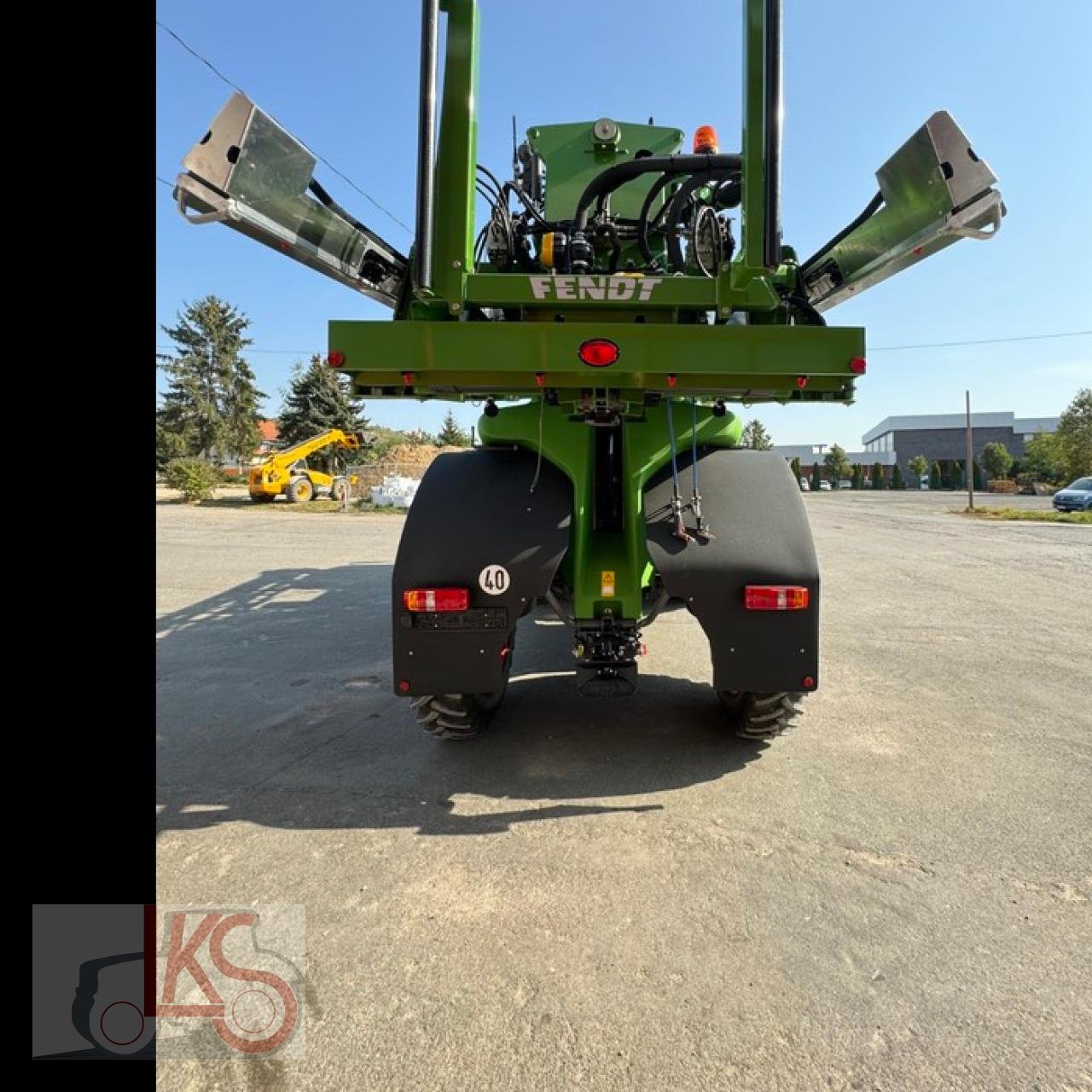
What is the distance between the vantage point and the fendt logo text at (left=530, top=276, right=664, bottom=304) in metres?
3.04

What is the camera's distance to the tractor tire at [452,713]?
11.8ft

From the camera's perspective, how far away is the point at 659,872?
2.62 meters

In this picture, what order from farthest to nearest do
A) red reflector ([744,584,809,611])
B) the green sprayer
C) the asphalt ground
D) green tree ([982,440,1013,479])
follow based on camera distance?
1. green tree ([982,440,1013,479])
2. red reflector ([744,584,809,611])
3. the green sprayer
4. the asphalt ground

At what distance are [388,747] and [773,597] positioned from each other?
2.49 metres

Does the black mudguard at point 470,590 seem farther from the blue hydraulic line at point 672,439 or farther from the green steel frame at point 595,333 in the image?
the blue hydraulic line at point 672,439

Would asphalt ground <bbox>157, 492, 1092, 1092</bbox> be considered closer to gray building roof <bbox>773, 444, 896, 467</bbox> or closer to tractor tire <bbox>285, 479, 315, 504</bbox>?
tractor tire <bbox>285, 479, 315, 504</bbox>

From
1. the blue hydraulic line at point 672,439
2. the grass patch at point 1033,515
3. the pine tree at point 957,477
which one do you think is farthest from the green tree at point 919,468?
the blue hydraulic line at point 672,439

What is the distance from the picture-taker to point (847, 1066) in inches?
69.1

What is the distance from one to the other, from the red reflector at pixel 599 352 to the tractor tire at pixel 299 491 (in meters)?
26.6

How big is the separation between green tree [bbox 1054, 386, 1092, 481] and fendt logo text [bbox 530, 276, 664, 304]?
1795 inches

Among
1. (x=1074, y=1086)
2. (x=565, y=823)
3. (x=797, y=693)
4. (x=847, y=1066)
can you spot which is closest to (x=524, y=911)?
(x=565, y=823)

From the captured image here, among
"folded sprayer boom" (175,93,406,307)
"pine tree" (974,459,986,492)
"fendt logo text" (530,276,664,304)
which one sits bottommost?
"fendt logo text" (530,276,664,304)

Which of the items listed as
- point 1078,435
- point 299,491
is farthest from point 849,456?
point 299,491

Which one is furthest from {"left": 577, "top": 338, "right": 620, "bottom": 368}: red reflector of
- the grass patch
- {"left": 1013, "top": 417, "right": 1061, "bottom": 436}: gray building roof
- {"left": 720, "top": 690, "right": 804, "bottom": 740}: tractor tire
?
{"left": 1013, "top": 417, "right": 1061, "bottom": 436}: gray building roof
